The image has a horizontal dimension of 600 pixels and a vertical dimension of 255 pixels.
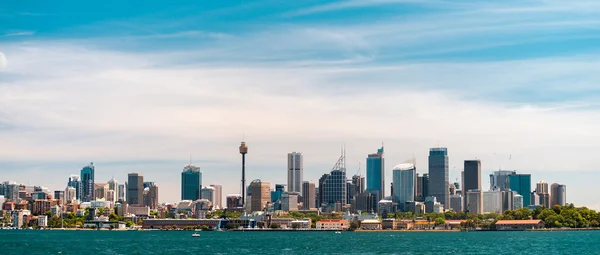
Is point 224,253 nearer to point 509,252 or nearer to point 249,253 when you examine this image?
point 249,253

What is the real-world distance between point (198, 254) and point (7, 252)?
2984cm

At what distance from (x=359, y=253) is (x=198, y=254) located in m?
23.3

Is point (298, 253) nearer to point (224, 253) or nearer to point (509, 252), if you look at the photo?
point (224, 253)

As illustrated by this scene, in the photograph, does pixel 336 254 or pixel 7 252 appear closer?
pixel 336 254

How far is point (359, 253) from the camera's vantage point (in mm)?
139625

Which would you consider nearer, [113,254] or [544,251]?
[113,254]

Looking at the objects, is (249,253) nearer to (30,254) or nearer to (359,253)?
(359,253)

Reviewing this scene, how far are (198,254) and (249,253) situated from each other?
7968 mm

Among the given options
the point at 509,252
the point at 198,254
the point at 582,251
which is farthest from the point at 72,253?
the point at 582,251

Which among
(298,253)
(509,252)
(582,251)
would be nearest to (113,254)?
(298,253)

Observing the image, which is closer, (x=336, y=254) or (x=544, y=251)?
(x=336, y=254)

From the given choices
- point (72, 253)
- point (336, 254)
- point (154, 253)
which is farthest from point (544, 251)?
point (72, 253)

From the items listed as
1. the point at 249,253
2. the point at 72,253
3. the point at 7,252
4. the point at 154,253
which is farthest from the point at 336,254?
the point at 7,252

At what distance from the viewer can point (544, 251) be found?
5896 inches
